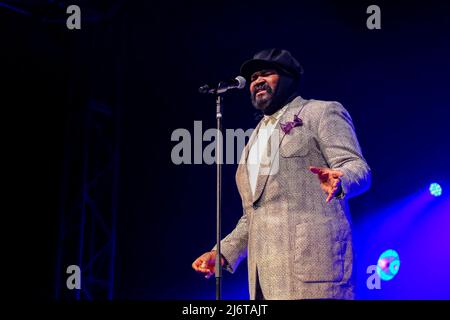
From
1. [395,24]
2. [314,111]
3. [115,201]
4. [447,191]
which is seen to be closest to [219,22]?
[395,24]

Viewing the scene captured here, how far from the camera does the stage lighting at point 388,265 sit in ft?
20.5

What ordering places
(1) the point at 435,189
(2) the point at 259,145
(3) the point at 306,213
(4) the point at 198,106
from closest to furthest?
(3) the point at 306,213
(2) the point at 259,145
(1) the point at 435,189
(4) the point at 198,106

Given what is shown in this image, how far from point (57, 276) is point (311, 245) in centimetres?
357

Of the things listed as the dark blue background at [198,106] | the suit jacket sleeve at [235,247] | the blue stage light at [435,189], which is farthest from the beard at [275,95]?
the blue stage light at [435,189]

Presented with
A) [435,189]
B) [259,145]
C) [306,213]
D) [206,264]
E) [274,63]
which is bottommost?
[206,264]

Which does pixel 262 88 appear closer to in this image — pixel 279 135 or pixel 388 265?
pixel 279 135

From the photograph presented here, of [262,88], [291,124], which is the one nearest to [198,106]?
[262,88]

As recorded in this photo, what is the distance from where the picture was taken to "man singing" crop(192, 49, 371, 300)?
3.03m

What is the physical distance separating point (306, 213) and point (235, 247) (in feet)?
2.14

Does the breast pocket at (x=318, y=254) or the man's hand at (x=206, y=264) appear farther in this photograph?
the man's hand at (x=206, y=264)

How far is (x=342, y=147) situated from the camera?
3.19 metres

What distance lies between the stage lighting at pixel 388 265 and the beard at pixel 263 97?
130 inches

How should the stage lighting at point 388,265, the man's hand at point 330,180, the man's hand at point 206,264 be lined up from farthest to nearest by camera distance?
1. the stage lighting at point 388,265
2. the man's hand at point 206,264
3. the man's hand at point 330,180

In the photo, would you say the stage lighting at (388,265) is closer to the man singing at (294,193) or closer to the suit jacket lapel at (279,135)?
the man singing at (294,193)
